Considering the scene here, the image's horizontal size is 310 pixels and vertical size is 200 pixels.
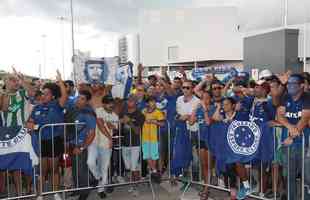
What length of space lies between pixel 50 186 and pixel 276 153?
397 centimetres

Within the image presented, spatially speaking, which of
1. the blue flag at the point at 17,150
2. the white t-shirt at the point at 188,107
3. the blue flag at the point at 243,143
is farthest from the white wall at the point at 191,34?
the blue flag at the point at 17,150

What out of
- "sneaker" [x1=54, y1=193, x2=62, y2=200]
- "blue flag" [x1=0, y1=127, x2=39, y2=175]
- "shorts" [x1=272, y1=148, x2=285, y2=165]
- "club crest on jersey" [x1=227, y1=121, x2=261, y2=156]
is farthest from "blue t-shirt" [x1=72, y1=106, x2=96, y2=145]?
"shorts" [x1=272, y1=148, x2=285, y2=165]

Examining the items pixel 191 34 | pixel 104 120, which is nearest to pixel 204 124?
pixel 104 120

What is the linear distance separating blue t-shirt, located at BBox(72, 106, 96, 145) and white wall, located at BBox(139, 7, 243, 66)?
48.0 m

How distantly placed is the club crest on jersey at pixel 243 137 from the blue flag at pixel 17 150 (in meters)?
3.19

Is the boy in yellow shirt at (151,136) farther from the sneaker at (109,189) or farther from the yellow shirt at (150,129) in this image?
the sneaker at (109,189)

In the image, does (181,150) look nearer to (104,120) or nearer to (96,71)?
(104,120)

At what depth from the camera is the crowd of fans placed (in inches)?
235

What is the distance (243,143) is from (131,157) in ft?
7.44

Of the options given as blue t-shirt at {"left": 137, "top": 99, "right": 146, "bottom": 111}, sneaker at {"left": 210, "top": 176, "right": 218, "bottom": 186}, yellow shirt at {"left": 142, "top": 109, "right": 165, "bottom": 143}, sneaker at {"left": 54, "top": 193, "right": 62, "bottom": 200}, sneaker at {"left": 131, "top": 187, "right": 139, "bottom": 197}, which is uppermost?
blue t-shirt at {"left": 137, "top": 99, "right": 146, "bottom": 111}

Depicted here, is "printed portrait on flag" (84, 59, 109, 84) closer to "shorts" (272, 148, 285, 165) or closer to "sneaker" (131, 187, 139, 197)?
"sneaker" (131, 187, 139, 197)

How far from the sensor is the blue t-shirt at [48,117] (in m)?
6.49

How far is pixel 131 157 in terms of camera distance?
7180 mm

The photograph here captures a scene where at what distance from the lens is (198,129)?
702 cm
